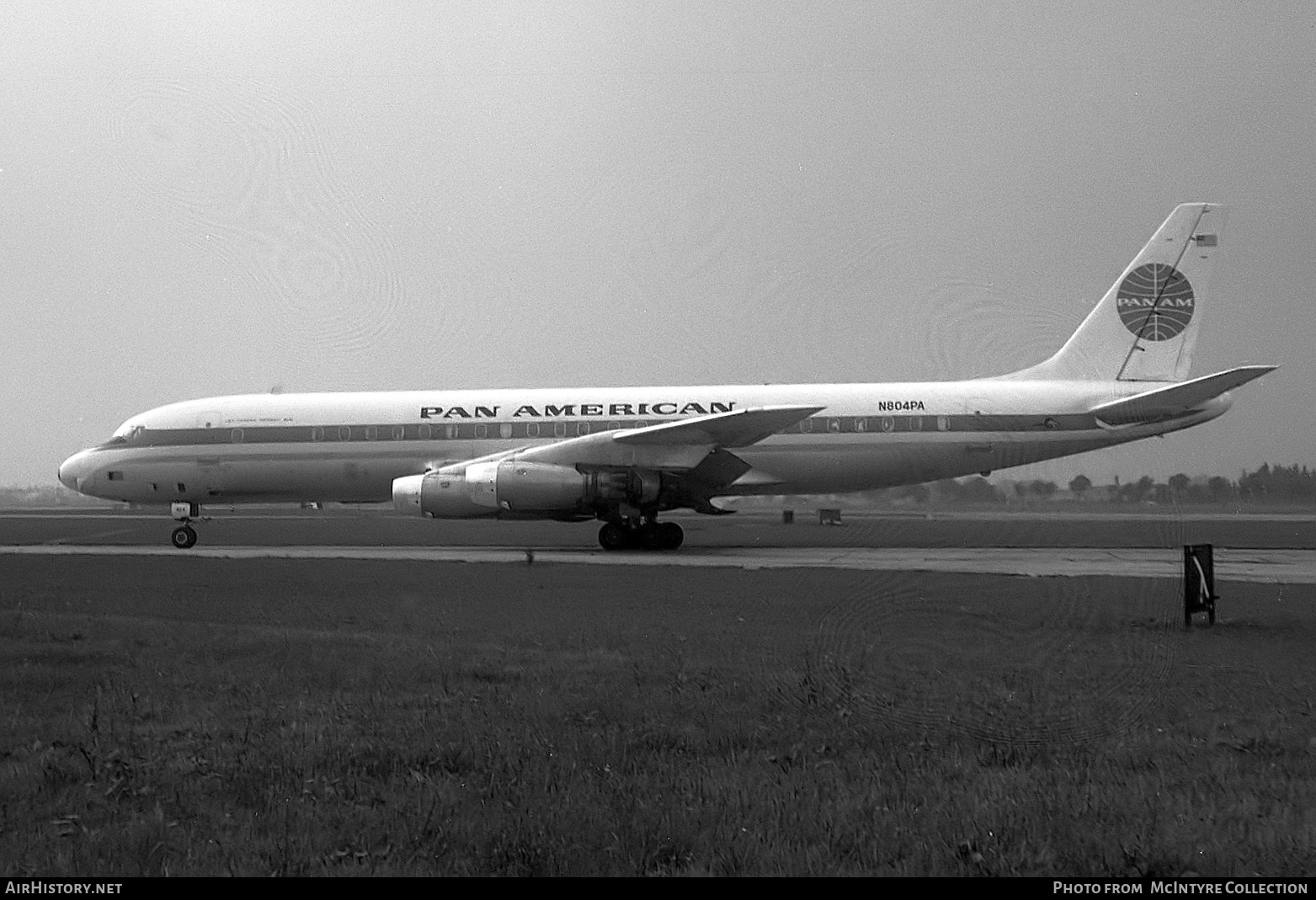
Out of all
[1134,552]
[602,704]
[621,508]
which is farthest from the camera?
[621,508]

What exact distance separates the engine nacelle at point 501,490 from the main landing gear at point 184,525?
645cm

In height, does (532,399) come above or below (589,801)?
above

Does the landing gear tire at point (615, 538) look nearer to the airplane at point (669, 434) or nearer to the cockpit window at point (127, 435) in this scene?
the airplane at point (669, 434)

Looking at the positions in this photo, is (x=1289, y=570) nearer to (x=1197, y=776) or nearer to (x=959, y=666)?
(x=959, y=666)

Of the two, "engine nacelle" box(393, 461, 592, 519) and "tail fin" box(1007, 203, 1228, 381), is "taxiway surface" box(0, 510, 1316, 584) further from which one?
"tail fin" box(1007, 203, 1228, 381)

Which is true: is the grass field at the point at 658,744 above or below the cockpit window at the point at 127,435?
below

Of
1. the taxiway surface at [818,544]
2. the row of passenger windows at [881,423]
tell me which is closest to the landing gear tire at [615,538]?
the taxiway surface at [818,544]

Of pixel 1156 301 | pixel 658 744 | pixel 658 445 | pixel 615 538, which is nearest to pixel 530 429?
pixel 615 538

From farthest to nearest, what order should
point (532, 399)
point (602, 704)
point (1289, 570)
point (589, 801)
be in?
1. point (532, 399)
2. point (1289, 570)
3. point (602, 704)
4. point (589, 801)

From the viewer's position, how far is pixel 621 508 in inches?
813

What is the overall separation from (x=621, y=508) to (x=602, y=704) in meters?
14.8

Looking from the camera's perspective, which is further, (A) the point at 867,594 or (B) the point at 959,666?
(A) the point at 867,594

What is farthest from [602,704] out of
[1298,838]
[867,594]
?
[867,594]

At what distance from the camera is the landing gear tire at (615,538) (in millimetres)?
20938
